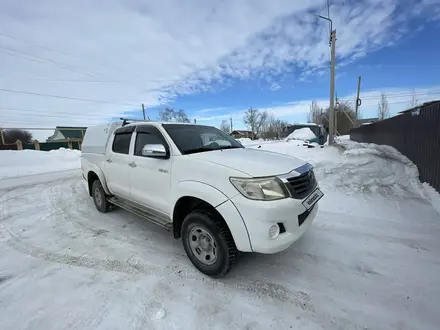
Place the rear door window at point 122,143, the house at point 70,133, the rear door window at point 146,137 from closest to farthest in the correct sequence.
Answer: the rear door window at point 146,137
the rear door window at point 122,143
the house at point 70,133

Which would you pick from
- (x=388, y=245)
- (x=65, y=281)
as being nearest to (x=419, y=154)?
(x=388, y=245)

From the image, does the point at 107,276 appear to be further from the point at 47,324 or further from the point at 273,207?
the point at 273,207

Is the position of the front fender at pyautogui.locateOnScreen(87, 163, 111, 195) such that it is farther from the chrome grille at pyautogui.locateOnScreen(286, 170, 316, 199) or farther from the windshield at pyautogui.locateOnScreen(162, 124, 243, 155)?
the chrome grille at pyautogui.locateOnScreen(286, 170, 316, 199)

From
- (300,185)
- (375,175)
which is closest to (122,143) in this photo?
(300,185)

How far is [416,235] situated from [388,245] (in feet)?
2.11

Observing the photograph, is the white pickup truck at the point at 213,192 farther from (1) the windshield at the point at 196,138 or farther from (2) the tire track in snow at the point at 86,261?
(2) the tire track in snow at the point at 86,261

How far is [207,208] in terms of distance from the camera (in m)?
2.62

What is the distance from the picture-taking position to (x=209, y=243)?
262 cm

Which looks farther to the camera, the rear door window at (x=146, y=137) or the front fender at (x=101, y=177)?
the front fender at (x=101, y=177)

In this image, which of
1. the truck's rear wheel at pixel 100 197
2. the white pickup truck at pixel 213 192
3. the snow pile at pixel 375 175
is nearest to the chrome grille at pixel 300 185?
the white pickup truck at pixel 213 192

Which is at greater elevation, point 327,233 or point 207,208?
point 207,208

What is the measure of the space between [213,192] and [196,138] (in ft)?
4.19

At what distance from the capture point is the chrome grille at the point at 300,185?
238cm

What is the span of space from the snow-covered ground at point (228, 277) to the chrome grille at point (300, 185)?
3.21 ft
